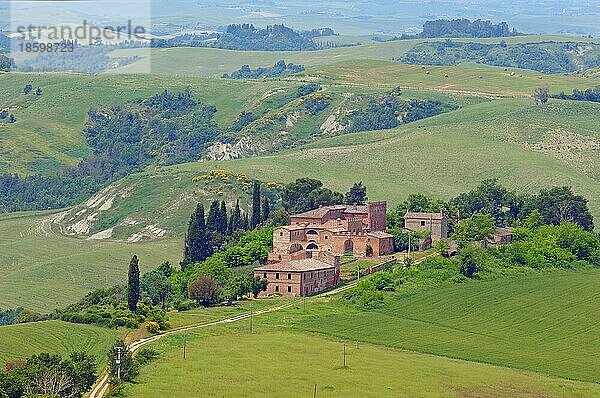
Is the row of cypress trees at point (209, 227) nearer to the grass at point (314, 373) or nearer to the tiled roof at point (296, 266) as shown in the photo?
the tiled roof at point (296, 266)

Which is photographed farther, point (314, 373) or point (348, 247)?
point (348, 247)

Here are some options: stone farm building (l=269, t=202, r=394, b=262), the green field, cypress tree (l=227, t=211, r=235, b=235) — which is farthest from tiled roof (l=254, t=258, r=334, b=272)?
cypress tree (l=227, t=211, r=235, b=235)

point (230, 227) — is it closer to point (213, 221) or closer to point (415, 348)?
point (213, 221)

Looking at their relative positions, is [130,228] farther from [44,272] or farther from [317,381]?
[317,381]

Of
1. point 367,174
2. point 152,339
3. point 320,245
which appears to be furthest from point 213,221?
point 367,174

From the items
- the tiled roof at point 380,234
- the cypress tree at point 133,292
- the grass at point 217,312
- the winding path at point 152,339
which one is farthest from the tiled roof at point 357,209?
the cypress tree at point 133,292

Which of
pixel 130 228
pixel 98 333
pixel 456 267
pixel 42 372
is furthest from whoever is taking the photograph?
pixel 130 228

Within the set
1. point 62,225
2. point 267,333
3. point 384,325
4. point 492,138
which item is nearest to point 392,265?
point 384,325
